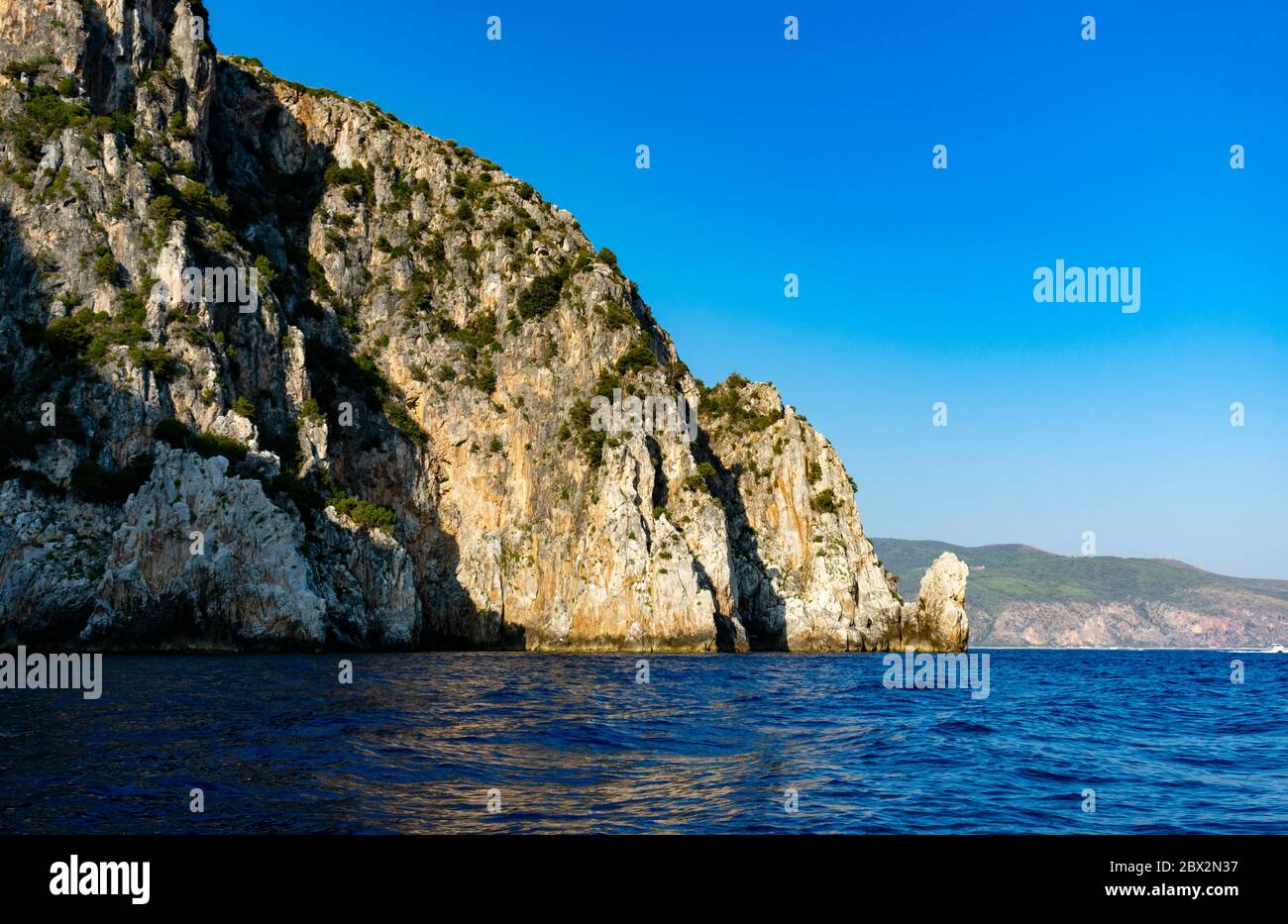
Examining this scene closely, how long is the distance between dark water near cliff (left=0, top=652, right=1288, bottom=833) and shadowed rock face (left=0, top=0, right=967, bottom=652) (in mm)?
26071

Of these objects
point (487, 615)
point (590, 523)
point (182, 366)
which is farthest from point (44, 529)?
point (590, 523)

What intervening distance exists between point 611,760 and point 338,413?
237 ft

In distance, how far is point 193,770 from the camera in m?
15.5

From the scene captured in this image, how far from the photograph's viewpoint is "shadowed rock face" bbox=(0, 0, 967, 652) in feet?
187

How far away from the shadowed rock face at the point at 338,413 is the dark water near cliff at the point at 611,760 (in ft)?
85.5

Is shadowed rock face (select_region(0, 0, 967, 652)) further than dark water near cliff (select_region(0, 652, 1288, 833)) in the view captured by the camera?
Yes

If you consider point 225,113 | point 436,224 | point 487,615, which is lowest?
point 487,615

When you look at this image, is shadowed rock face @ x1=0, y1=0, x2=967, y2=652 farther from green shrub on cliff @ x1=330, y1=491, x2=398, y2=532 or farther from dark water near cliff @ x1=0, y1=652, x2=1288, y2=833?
dark water near cliff @ x1=0, y1=652, x2=1288, y2=833

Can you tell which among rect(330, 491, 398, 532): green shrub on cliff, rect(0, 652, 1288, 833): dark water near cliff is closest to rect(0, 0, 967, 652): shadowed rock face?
rect(330, 491, 398, 532): green shrub on cliff

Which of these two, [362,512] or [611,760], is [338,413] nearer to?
[362,512]

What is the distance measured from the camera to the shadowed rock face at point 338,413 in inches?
2245

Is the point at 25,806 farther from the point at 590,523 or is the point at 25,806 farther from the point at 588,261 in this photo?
the point at 588,261

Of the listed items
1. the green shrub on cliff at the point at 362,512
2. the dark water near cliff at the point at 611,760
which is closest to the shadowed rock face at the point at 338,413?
the green shrub on cliff at the point at 362,512

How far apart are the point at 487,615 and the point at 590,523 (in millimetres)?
12689
